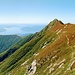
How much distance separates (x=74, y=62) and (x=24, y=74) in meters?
66.8

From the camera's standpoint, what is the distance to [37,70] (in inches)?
4897

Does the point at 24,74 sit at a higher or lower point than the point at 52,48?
lower

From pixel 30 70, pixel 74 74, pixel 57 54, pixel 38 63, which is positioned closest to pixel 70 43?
pixel 57 54

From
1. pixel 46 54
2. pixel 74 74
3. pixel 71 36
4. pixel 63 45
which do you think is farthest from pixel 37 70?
pixel 74 74

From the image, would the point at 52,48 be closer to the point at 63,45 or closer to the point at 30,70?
the point at 63,45

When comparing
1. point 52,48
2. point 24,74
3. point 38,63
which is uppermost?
point 52,48

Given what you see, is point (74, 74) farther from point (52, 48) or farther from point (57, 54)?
point (52, 48)

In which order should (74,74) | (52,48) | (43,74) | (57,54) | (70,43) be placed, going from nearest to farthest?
(74,74)
(43,74)
(57,54)
(70,43)
(52,48)

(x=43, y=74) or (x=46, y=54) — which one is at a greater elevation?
(x=46, y=54)

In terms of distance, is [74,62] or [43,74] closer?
[74,62]

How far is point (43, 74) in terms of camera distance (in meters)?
108

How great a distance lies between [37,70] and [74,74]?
65.1 m

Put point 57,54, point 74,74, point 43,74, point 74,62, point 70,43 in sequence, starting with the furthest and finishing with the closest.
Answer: point 70,43 < point 57,54 < point 43,74 < point 74,62 < point 74,74


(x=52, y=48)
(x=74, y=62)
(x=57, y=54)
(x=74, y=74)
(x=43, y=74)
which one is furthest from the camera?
(x=52, y=48)
